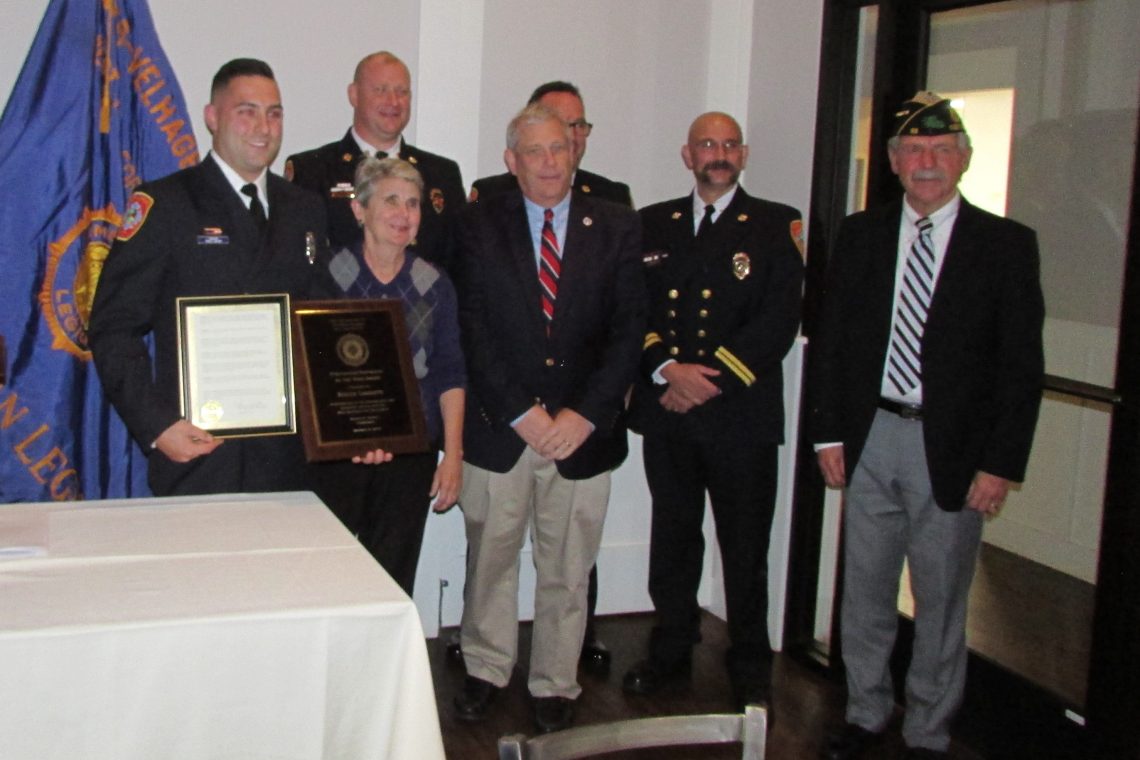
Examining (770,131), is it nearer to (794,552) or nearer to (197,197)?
(794,552)

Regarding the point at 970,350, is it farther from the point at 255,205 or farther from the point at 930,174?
the point at 255,205

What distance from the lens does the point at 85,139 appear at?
11.5 feet

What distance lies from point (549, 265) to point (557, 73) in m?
1.25

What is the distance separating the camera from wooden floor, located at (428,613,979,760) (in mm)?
3482

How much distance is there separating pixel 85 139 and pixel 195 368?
1.33 meters

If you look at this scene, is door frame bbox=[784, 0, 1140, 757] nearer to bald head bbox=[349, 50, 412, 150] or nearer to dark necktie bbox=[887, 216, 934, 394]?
dark necktie bbox=[887, 216, 934, 394]

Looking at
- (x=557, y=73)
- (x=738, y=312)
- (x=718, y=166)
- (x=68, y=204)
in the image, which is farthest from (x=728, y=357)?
(x=68, y=204)

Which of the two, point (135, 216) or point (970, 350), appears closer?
point (135, 216)

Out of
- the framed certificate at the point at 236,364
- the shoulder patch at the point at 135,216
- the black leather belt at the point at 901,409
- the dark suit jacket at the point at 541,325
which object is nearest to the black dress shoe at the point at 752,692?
the dark suit jacket at the point at 541,325

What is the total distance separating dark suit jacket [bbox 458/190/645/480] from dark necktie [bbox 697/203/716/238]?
385mm

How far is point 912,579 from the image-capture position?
3.29m

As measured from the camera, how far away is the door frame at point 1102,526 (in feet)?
10.0

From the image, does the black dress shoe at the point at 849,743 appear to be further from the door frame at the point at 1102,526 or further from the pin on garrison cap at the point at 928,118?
the pin on garrison cap at the point at 928,118

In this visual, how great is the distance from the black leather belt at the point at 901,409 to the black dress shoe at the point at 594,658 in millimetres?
1379
